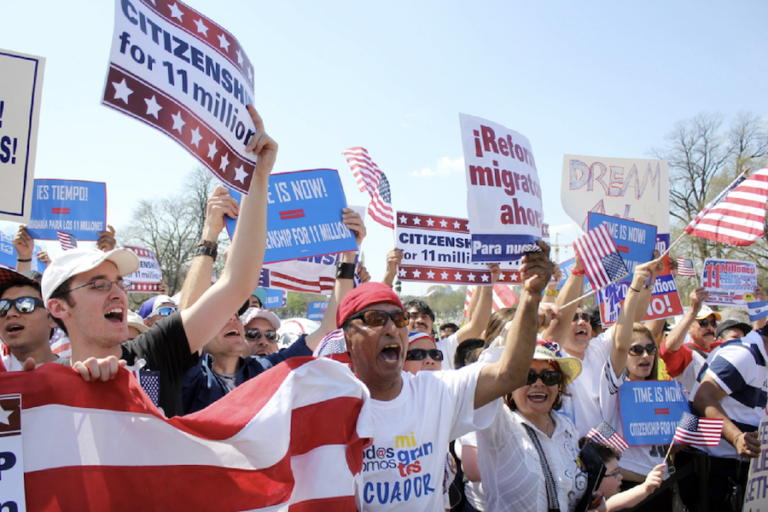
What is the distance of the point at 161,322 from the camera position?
249cm

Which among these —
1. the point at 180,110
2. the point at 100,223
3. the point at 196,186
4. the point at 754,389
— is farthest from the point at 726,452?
the point at 196,186

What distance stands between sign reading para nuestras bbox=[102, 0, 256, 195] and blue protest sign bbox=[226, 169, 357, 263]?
86.2 inches

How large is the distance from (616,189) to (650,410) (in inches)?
116

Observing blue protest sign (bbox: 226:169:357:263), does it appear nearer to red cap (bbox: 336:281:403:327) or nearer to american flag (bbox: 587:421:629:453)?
red cap (bbox: 336:281:403:327)

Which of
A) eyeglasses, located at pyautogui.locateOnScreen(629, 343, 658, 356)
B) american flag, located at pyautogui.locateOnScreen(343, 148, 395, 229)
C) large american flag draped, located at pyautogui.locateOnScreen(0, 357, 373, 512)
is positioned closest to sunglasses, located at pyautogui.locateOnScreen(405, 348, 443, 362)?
large american flag draped, located at pyautogui.locateOnScreen(0, 357, 373, 512)

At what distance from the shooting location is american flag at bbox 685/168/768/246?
4660 mm

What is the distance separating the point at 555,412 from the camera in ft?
10.2

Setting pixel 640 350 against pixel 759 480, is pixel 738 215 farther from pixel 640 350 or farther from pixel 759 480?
pixel 759 480

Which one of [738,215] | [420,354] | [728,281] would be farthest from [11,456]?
[728,281]

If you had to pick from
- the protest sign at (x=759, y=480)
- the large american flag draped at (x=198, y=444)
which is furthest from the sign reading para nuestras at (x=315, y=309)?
the large american flag draped at (x=198, y=444)

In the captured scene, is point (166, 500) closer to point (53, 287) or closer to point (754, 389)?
point (53, 287)

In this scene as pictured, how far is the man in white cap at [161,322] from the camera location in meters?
2.34

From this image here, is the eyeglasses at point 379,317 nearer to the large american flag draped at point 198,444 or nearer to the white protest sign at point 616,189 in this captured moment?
the large american flag draped at point 198,444

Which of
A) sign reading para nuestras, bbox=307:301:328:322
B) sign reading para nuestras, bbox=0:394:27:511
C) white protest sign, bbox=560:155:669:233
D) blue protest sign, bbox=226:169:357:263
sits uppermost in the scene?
white protest sign, bbox=560:155:669:233
